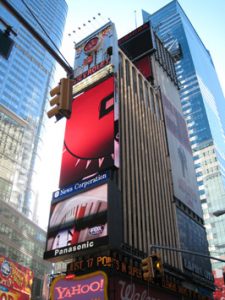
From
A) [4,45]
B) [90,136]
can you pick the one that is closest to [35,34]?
[4,45]

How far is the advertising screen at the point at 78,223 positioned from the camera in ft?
111

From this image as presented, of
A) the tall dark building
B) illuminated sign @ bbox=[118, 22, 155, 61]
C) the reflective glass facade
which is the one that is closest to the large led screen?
the tall dark building

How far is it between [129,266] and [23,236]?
57188mm

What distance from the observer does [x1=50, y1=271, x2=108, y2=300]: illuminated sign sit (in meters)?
30.9

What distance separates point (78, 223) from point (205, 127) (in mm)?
122427

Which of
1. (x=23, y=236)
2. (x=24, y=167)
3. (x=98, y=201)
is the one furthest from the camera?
(x=24, y=167)

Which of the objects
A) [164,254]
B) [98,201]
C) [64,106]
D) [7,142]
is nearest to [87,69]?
[98,201]

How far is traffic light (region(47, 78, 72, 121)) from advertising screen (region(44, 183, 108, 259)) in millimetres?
25618

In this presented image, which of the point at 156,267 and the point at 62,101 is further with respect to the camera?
the point at 156,267

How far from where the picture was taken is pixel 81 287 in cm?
3247

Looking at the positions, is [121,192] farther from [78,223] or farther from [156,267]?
[156,267]

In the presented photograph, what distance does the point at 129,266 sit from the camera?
3438cm

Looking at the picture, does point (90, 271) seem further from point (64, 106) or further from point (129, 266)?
point (64, 106)

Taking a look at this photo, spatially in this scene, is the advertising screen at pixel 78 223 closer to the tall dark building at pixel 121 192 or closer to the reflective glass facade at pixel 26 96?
the tall dark building at pixel 121 192
